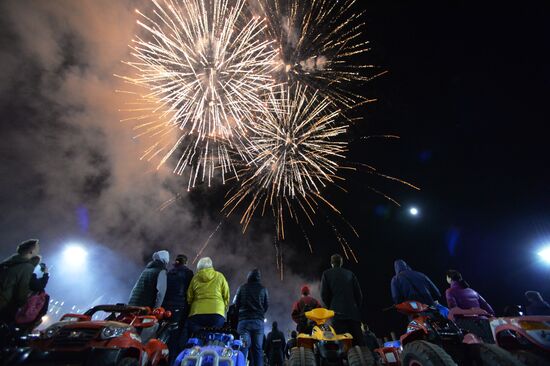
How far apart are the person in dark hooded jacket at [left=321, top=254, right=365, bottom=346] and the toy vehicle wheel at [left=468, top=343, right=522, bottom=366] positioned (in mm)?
1838

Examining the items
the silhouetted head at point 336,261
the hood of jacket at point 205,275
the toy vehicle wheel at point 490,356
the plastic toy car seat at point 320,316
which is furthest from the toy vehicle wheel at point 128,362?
the toy vehicle wheel at point 490,356

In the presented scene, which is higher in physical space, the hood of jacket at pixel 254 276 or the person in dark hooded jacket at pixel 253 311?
the hood of jacket at pixel 254 276

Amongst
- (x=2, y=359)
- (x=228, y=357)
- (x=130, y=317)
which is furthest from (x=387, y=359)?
(x=2, y=359)

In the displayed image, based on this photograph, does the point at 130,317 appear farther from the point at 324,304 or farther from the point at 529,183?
the point at 529,183

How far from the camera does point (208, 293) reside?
17.0ft

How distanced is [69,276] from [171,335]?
219 ft

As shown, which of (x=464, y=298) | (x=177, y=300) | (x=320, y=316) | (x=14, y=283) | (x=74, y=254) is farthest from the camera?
(x=74, y=254)

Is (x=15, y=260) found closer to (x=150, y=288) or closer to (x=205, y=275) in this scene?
(x=150, y=288)

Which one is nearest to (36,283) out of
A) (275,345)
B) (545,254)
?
(275,345)

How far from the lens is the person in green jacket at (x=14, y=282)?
205 inches

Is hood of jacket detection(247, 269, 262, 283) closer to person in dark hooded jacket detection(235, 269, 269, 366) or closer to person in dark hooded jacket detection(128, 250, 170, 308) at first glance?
person in dark hooded jacket detection(235, 269, 269, 366)

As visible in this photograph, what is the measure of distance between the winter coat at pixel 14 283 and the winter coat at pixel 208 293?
3.24m

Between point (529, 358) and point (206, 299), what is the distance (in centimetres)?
476

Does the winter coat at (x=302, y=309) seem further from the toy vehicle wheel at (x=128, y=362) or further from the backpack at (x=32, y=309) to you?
the backpack at (x=32, y=309)
